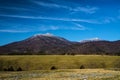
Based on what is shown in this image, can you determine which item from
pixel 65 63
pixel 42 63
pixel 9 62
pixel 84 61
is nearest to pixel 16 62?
pixel 9 62

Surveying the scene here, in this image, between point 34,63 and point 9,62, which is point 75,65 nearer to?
point 34,63

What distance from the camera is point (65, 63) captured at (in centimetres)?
13962

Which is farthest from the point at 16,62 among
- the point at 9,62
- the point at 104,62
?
the point at 104,62

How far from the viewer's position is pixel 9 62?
5517 inches

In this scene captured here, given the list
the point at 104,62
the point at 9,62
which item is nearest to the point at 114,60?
the point at 104,62

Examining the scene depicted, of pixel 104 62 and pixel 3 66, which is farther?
pixel 104 62

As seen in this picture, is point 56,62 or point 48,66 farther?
point 56,62

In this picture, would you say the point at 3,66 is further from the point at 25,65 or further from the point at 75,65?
the point at 75,65

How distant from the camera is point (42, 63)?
138 meters

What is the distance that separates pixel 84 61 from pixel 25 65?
3486 centimetres

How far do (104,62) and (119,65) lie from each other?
34.1ft

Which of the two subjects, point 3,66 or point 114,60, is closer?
point 3,66

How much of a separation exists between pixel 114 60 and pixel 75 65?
24920mm

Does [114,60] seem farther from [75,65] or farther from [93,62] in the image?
[75,65]
